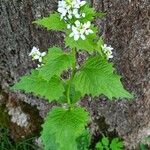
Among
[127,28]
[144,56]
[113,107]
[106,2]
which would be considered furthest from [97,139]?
[106,2]

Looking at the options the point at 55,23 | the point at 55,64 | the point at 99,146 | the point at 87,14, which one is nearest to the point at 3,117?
the point at 99,146

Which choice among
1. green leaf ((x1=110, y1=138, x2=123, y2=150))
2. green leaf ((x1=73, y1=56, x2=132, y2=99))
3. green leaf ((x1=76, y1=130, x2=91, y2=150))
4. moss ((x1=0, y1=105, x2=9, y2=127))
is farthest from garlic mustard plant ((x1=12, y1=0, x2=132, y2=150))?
moss ((x1=0, y1=105, x2=9, y2=127))

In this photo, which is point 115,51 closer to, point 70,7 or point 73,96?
point 73,96

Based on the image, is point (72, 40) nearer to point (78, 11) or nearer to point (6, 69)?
point (78, 11)

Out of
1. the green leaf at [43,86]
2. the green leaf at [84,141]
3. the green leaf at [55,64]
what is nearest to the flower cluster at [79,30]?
the green leaf at [55,64]

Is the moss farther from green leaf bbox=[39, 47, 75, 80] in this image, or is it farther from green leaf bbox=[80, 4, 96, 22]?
green leaf bbox=[80, 4, 96, 22]

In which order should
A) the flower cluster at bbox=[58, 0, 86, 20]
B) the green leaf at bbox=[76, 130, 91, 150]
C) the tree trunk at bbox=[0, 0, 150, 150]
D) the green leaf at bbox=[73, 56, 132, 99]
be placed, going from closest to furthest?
1. the flower cluster at bbox=[58, 0, 86, 20]
2. the green leaf at bbox=[73, 56, 132, 99]
3. the tree trunk at bbox=[0, 0, 150, 150]
4. the green leaf at bbox=[76, 130, 91, 150]

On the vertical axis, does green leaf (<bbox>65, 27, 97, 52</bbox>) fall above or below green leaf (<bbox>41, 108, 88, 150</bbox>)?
above

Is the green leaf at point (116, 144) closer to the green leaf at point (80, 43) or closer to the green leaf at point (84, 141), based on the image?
the green leaf at point (84, 141)
